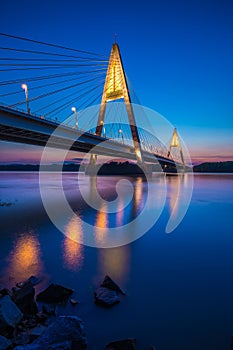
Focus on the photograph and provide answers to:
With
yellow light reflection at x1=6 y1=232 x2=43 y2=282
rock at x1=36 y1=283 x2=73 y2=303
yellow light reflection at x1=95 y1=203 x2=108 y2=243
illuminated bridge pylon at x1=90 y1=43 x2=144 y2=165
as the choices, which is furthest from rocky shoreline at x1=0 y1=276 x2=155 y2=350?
illuminated bridge pylon at x1=90 y1=43 x2=144 y2=165

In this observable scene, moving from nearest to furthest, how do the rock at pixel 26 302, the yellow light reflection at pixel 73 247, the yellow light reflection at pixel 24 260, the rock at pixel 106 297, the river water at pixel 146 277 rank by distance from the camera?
1. the river water at pixel 146 277
2. the rock at pixel 26 302
3. the rock at pixel 106 297
4. the yellow light reflection at pixel 24 260
5. the yellow light reflection at pixel 73 247

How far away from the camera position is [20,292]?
136 inches

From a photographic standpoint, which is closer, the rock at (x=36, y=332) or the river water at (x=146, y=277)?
the rock at (x=36, y=332)

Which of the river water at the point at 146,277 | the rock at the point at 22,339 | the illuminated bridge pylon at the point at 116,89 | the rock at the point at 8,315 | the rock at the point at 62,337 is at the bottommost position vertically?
the river water at the point at 146,277

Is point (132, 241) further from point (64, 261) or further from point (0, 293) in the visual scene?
point (0, 293)

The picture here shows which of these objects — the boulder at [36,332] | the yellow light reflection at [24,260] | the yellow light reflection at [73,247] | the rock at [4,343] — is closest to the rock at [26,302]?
the boulder at [36,332]

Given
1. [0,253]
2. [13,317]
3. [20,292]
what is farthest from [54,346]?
[0,253]

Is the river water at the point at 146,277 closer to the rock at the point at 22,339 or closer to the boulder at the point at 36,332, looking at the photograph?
the boulder at the point at 36,332

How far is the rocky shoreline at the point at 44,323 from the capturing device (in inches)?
98.9

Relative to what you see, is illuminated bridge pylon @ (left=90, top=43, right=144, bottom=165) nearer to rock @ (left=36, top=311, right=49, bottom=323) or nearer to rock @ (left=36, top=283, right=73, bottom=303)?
rock @ (left=36, top=283, right=73, bottom=303)

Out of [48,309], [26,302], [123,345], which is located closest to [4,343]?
[26,302]

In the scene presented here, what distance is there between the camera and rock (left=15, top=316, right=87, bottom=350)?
242 centimetres

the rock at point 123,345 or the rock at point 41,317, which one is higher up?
the rock at point 41,317

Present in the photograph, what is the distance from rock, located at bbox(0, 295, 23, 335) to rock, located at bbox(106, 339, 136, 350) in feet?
4.61
